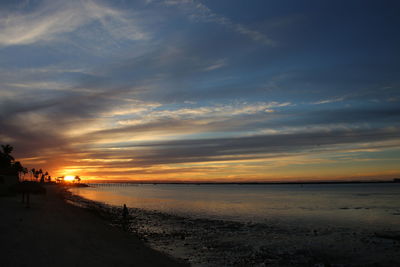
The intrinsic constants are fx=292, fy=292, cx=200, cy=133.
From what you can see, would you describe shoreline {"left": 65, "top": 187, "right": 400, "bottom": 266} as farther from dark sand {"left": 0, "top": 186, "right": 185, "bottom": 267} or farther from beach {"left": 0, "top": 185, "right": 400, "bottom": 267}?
dark sand {"left": 0, "top": 186, "right": 185, "bottom": 267}

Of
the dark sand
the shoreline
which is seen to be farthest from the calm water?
the dark sand

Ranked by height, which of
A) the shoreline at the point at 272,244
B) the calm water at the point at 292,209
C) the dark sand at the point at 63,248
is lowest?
the calm water at the point at 292,209

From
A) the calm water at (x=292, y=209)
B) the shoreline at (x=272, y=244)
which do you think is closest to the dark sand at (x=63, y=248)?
the shoreline at (x=272, y=244)

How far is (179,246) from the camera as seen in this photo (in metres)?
22.5

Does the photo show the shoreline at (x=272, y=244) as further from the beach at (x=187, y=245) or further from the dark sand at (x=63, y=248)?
the dark sand at (x=63, y=248)

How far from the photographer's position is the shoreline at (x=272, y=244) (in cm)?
1932

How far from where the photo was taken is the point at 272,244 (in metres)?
24.4

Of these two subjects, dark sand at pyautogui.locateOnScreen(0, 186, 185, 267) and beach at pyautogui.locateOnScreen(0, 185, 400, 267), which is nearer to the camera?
dark sand at pyautogui.locateOnScreen(0, 186, 185, 267)

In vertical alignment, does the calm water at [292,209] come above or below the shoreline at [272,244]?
below

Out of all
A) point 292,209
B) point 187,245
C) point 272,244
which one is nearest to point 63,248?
point 187,245

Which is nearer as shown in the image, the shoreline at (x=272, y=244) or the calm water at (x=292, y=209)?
the shoreline at (x=272, y=244)

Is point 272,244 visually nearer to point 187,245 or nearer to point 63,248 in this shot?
point 187,245

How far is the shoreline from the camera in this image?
19323mm

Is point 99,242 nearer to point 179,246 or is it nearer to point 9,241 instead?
point 9,241
